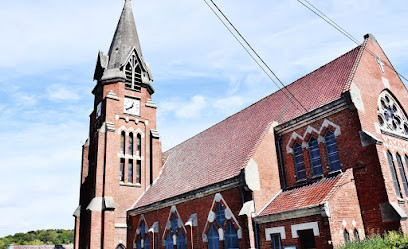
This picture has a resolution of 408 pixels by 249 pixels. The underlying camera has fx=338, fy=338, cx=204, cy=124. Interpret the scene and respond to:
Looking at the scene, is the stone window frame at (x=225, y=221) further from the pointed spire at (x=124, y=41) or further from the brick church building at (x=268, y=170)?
the pointed spire at (x=124, y=41)

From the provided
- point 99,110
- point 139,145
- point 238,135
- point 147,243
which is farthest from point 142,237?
point 99,110

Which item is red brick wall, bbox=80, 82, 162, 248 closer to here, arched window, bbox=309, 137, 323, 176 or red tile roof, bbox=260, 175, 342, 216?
red tile roof, bbox=260, 175, 342, 216

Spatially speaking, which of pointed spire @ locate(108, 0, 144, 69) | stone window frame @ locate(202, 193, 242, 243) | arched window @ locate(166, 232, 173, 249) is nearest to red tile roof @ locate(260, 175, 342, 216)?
stone window frame @ locate(202, 193, 242, 243)

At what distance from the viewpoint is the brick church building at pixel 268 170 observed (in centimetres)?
1405

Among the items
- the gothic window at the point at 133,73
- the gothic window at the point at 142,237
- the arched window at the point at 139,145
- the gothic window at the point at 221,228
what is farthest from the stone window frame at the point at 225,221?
the gothic window at the point at 133,73

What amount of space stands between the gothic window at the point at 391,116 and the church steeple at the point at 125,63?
2030cm

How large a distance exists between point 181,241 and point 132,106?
1364 centimetres

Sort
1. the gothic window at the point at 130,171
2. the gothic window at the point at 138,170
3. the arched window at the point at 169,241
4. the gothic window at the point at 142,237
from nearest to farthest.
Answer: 1. the arched window at the point at 169,241
2. the gothic window at the point at 142,237
3. the gothic window at the point at 130,171
4. the gothic window at the point at 138,170

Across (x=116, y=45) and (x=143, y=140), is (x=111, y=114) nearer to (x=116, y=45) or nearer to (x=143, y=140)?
(x=143, y=140)

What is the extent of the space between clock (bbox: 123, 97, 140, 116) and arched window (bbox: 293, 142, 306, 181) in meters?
16.2

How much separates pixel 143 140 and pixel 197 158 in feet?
22.6

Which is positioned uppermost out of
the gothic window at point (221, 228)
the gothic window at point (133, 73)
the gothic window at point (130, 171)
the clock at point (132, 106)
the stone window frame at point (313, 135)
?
the gothic window at point (133, 73)

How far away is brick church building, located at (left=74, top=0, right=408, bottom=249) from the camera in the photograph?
14055 millimetres

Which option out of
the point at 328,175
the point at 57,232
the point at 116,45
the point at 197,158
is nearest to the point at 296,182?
the point at 328,175
